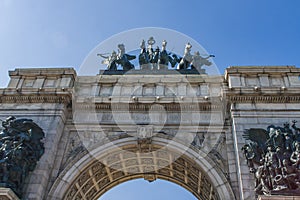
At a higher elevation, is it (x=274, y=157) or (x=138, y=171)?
(x=138, y=171)

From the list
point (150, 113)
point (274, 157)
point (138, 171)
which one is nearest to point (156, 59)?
point (150, 113)

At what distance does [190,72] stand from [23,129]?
9.60 m

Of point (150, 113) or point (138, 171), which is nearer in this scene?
point (150, 113)

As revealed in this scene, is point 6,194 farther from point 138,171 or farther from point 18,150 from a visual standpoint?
point 138,171

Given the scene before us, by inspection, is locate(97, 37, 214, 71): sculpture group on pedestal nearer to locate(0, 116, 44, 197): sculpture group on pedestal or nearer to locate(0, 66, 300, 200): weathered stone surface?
locate(0, 66, 300, 200): weathered stone surface

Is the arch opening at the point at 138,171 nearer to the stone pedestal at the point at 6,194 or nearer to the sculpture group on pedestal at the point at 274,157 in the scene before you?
the sculpture group on pedestal at the point at 274,157

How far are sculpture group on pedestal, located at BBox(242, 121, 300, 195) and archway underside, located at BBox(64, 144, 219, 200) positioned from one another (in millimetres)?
2406

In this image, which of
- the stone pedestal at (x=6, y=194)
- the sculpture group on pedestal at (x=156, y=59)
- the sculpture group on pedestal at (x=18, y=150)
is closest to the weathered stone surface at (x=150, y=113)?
the sculpture group on pedestal at (x=18, y=150)

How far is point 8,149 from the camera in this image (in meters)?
13.7

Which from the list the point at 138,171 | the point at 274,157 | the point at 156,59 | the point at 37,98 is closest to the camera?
the point at 274,157

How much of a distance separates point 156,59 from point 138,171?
7.04 m

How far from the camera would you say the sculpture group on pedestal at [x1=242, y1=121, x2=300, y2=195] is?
39.9 ft

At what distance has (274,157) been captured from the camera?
12828 mm

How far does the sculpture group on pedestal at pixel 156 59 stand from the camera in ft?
66.0
